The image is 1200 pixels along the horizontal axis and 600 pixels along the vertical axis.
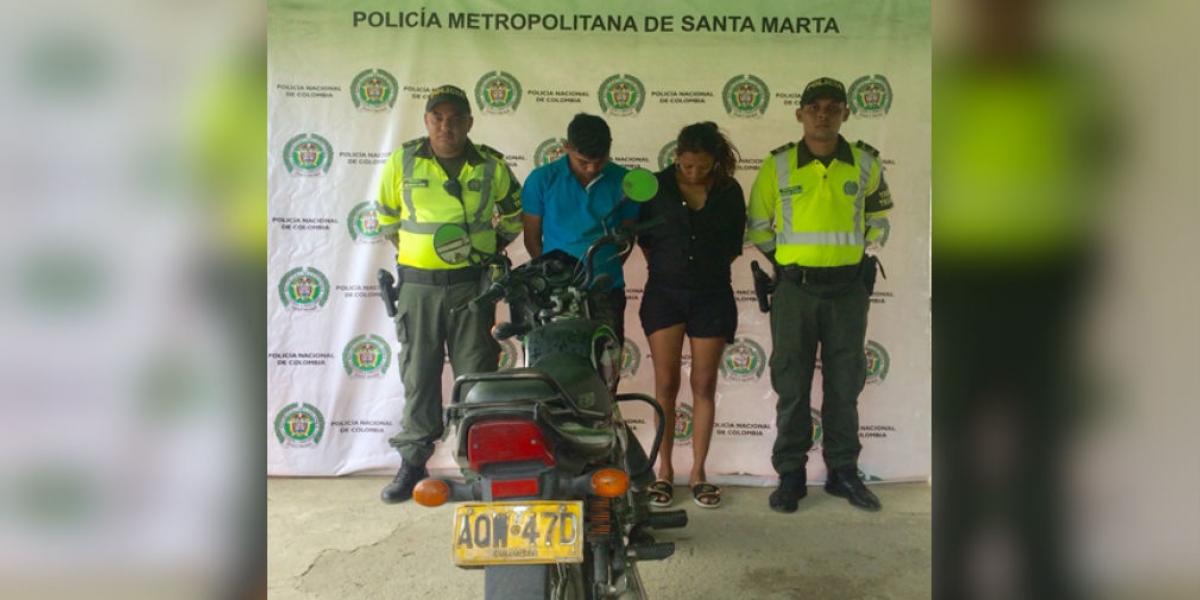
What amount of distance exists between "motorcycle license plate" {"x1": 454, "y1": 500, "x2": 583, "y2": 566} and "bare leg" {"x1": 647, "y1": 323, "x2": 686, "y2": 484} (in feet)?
7.68

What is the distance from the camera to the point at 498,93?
424 cm

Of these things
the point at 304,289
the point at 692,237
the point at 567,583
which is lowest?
the point at 567,583

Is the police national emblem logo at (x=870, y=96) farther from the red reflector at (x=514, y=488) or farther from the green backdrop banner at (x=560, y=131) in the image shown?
the red reflector at (x=514, y=488)

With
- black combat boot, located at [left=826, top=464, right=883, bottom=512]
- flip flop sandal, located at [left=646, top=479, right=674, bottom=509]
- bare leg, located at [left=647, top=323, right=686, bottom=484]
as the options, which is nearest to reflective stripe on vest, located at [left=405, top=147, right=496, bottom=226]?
bare leg, located at [left=647, top=323, right=686, bottom=484]

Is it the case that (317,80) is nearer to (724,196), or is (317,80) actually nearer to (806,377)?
(724,196)

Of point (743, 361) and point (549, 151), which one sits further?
point (743, 361)

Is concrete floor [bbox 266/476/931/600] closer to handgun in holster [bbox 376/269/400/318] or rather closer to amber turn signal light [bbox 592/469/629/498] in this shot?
handgun in holster [bbox 376/269/400/318]

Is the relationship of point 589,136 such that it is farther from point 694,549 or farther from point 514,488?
point 514,488

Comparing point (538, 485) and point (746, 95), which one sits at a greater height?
point (746, 95)

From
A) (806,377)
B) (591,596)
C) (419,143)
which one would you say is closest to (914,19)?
(806,377)

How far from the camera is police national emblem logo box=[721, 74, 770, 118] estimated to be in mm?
4262

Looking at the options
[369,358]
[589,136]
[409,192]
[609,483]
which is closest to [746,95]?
[589,136]

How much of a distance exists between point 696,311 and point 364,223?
1.79 meters

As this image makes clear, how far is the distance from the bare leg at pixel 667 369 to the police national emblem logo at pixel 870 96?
1.45 m
